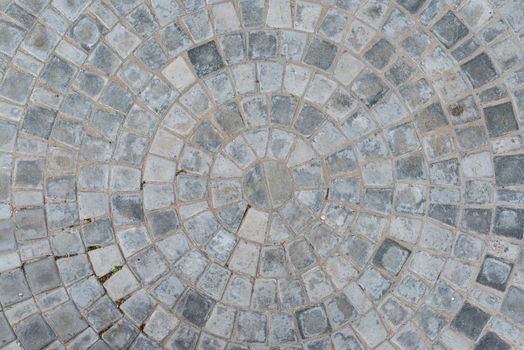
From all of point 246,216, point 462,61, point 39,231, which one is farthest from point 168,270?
point 462,61

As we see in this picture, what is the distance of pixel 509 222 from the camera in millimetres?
4320

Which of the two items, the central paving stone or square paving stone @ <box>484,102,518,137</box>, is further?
the central paving stone

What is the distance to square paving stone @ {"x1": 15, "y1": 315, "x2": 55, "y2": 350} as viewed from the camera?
435 cm

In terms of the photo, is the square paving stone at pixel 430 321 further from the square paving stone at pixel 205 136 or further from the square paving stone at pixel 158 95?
the square paving stone at pixel 158 95

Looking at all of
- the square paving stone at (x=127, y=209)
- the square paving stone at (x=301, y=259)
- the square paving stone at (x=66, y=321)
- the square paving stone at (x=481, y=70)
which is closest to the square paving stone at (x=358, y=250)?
the square paving stone at (x=301, y=259)

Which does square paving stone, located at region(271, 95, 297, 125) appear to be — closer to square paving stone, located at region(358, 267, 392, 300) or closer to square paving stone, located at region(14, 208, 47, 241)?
square paving stone, located at region(358, 267, 392, 300)

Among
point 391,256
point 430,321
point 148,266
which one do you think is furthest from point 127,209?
point 430,321

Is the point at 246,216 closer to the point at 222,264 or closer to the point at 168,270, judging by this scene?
the point at 222,264

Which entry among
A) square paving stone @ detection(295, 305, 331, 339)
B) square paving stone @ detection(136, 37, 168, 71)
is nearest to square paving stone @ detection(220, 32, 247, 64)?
square paving stone @ detection(136, 37, 168, 71)

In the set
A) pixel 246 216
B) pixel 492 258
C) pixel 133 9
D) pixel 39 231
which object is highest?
pixel 133 9

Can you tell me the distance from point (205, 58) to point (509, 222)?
2.57 metres

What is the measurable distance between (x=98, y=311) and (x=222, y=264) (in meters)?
0.99

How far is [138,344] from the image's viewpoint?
4.38 m

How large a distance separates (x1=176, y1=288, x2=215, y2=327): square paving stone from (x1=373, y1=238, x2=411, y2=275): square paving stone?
1296 mm
